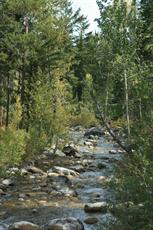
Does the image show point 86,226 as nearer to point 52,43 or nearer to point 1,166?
point 1,166

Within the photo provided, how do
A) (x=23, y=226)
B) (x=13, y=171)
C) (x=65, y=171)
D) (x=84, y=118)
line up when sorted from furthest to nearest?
(x=84, y=118) → (x=65, y=171) → (x=13, y=171) → (x=23, y=226)

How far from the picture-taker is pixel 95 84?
55.1ft

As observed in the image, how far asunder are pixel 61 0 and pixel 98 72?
670 inches

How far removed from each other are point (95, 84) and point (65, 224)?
19.2 feet

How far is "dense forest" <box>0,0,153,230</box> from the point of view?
8891 mm

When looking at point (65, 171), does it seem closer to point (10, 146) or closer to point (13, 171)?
point (13, 171)

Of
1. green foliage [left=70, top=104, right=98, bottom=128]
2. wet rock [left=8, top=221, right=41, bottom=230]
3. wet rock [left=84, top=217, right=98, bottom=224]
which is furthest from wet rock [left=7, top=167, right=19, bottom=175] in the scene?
green foliage [left=70, top=104, right=98, bottom=128]

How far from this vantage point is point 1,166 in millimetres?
18500

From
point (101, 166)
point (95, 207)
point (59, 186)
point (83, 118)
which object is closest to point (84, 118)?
point (83, 118)

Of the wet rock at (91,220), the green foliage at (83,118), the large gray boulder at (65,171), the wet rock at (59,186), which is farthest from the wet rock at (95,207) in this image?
the green foliage at (83,118)

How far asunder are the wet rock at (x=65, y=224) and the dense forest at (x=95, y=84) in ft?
7.43

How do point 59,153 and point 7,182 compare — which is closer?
point 7,182

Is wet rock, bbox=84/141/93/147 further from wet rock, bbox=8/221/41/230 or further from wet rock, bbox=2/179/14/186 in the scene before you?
wet rock, bbox=8/221/41/230

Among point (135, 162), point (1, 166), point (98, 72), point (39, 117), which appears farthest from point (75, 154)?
point (135, 162)
